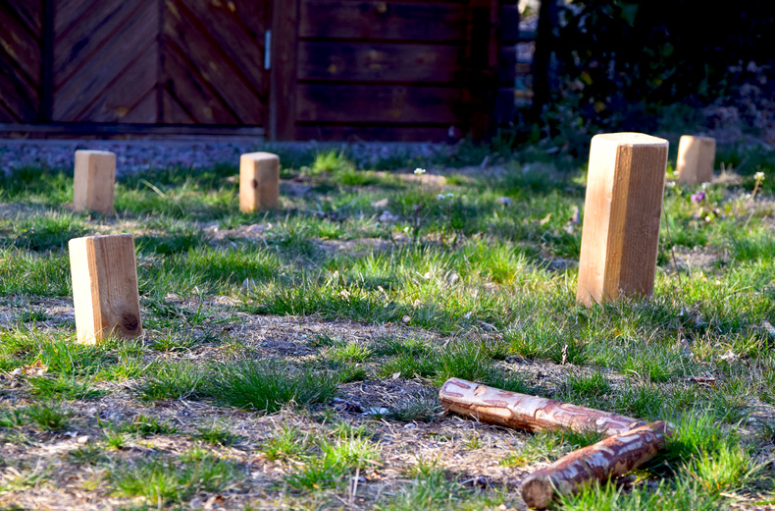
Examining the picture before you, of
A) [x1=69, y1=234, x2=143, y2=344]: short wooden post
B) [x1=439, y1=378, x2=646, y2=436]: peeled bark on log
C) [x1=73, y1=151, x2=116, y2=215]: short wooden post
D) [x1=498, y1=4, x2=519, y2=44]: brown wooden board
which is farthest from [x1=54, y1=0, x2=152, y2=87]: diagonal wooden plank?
[x1=439, y1=378, x2=646, y2=436]: peeled bark on log

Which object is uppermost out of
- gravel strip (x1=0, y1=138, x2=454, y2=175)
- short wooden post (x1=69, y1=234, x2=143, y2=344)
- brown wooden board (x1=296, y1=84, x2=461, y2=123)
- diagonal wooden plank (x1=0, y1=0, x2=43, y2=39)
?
diagonal wooden plank (x1=0, y1=0, x2=43, y2=39)

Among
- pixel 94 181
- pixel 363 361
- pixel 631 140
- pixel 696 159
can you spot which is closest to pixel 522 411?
pixel 363 361

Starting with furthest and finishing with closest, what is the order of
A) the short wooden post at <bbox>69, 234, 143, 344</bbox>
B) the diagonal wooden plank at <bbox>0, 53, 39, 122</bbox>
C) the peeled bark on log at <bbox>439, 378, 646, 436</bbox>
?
the diagonal wooden plank at <bbox>0, 53, 39, 122</bbox> → the short wooden post at <bbox>69, 234, 143, 344</bbox> → the peeled bark on log at <bbox>439, 378, 646, 436</bbox>

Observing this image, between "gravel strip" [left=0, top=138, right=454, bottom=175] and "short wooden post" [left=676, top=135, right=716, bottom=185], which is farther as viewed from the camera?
"gravel strip" [left=0, top=138, right=454, bottom=175]

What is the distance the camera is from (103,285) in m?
2.86

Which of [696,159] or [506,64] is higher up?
[506,64]

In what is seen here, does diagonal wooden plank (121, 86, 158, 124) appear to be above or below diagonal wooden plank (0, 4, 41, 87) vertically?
below

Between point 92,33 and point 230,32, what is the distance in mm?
1243

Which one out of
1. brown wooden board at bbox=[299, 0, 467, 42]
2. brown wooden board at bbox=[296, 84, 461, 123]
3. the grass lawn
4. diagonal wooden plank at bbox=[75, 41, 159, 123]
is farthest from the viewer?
brown wooden board at bbox=[296, 84, 461, 123]

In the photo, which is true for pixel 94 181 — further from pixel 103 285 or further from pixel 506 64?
pixel 506 64

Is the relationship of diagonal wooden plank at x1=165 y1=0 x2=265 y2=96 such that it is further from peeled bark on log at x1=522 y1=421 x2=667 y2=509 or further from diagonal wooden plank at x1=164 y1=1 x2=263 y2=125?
peeled bark on log at x1=522 y1=421 x2=667 y2=509

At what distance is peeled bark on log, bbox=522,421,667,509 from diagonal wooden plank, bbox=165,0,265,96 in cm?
628

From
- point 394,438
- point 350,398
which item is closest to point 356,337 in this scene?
point 350,398

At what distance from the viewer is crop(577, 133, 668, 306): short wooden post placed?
333 cm
